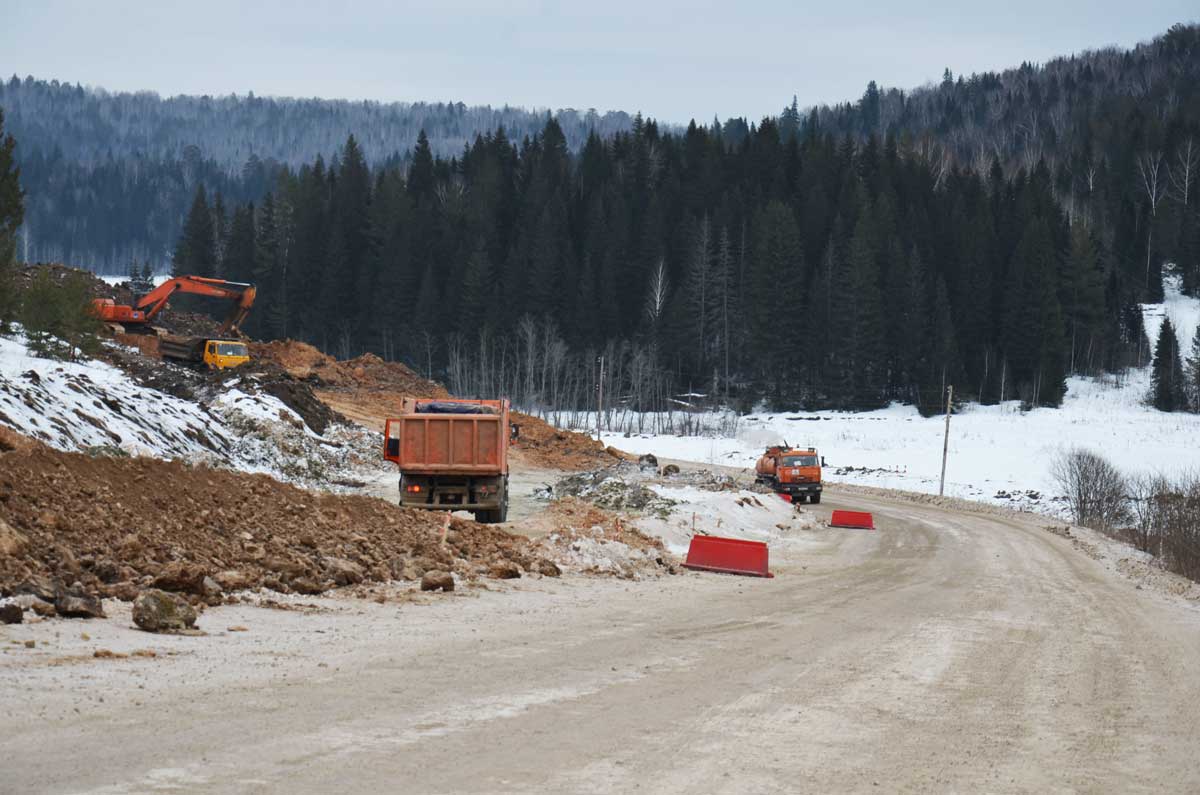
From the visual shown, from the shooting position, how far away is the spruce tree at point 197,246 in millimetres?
116375

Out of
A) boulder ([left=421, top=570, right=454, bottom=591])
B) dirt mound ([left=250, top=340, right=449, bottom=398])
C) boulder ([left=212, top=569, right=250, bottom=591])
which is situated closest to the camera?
boulder ([left=212, top=569, right=250, bottom=591])

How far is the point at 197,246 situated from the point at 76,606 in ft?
380

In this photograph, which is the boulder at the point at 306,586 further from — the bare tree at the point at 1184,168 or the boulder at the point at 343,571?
the bare tree at the point at 1184,168

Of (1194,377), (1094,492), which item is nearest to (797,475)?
(1094,492)

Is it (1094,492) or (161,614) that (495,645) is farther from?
(1094,492)

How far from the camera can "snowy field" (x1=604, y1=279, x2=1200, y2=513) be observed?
5791 cm

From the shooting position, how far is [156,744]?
6.66m

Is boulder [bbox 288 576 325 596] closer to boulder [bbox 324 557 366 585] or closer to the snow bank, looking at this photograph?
boulder [bbox 324 557 366 585]

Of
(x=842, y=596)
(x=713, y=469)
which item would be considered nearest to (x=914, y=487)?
(x=713, y=469)

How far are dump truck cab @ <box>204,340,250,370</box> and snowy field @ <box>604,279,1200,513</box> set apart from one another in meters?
27.5

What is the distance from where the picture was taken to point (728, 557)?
20500 millimetres

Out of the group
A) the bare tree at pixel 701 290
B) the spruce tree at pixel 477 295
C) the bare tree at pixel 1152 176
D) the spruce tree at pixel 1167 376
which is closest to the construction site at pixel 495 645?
the spruce tree at pixel 1167 376

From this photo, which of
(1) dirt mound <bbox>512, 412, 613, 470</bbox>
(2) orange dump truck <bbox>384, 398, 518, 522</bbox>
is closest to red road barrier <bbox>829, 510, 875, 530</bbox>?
(2) orange dump truck <bbox>384, 398, 518, 522</bbox>

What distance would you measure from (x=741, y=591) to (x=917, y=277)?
8429 cm
